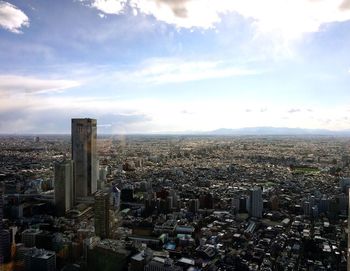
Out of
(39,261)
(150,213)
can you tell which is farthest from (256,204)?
(39,261)

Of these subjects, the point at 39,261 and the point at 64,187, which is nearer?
the point at 39,261

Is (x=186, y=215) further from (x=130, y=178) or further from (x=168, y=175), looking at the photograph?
(x=168, y=175)

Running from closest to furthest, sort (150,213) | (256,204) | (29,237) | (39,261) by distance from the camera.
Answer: (39,261)
(29,237)
(150,213)
(256,204)

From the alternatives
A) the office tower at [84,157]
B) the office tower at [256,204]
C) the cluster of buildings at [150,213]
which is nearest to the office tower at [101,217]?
the cluster of buildings at [150,213]

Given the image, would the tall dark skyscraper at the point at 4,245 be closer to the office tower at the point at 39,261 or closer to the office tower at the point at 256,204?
the office tower at the point at 39,261

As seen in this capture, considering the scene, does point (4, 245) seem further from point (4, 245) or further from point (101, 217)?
point (101, 217)

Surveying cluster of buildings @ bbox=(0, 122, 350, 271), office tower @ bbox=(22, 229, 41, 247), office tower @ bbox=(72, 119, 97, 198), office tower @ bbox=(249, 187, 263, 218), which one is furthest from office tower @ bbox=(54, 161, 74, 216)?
office tower @ bbox=(249, 187, 263, 218)
